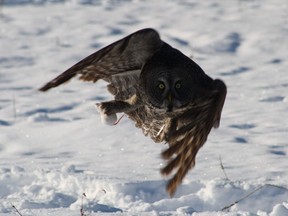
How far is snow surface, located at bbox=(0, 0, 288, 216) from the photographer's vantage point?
5.05 m

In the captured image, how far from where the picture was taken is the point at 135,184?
5320 mm

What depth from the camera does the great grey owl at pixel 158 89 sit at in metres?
4.27

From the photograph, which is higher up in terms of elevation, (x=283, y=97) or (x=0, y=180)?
(x=0, y=180)

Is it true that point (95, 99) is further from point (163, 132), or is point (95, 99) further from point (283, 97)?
point (163, 132)

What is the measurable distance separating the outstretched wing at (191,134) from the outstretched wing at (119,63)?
0.47 m

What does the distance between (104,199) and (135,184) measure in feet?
0.88

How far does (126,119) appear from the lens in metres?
7.21

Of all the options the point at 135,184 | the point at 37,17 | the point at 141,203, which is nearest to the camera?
the point at 141,203

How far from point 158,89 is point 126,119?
7.80ft

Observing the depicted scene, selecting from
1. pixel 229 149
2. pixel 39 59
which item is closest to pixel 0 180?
pixel 229 149

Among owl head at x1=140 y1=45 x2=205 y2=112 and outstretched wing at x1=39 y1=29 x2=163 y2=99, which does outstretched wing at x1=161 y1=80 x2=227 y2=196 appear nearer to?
owl head at x1=140 y1=45 x2=205 y2=112

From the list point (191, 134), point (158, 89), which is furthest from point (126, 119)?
point (191, 134)

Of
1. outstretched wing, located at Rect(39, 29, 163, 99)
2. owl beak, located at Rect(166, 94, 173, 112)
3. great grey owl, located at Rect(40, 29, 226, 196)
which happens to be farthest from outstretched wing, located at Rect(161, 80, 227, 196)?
outstretched wing, located at Rect(39, 29, 163, 99)

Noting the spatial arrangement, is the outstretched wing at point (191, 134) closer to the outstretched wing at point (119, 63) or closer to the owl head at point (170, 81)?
the owl head at point (170, 81)
